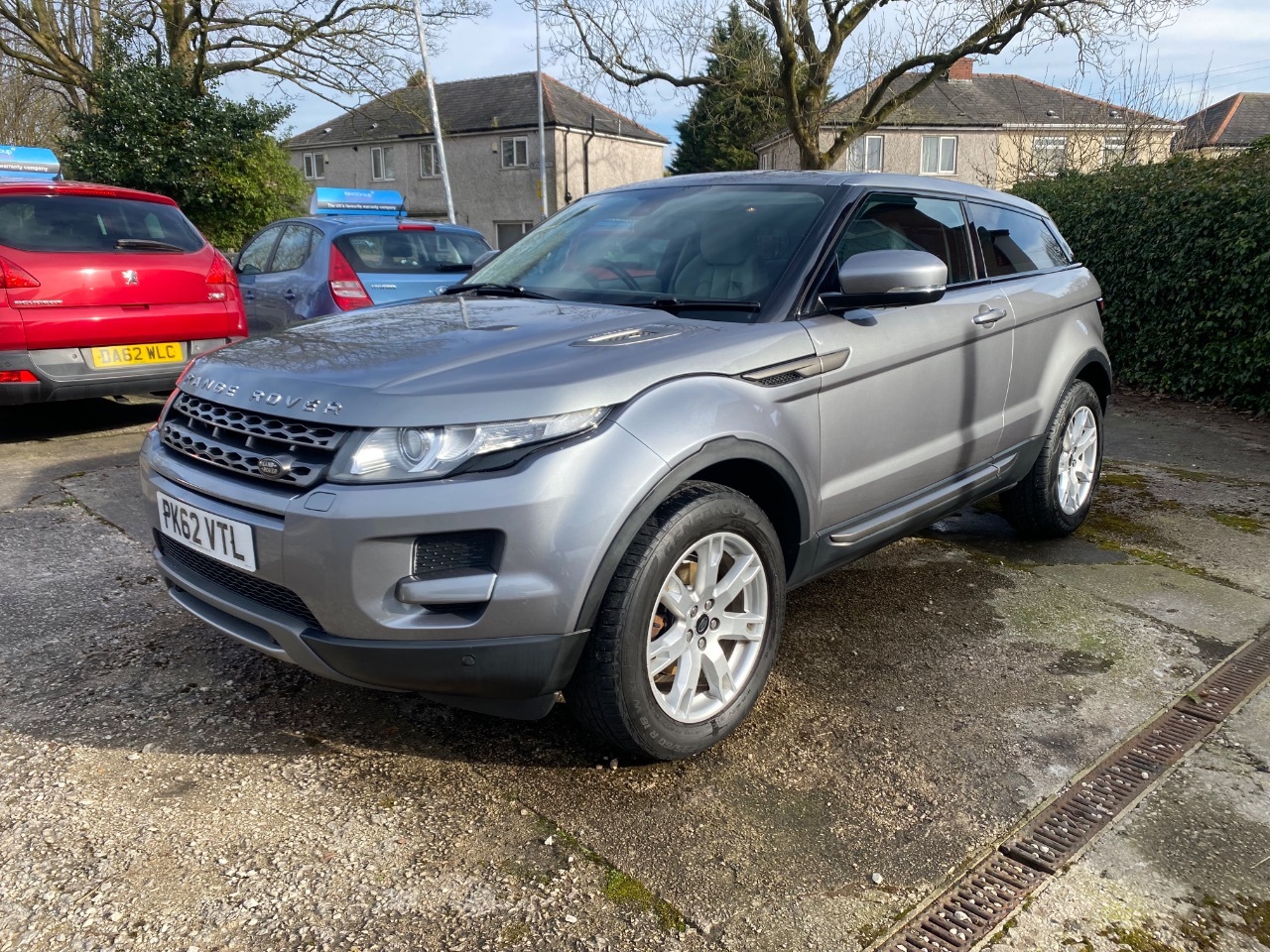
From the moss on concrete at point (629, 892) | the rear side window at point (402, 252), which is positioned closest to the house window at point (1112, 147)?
the rear side window at point (402, 252)

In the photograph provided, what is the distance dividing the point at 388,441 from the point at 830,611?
2.19 meters

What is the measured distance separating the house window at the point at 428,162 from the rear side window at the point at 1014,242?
43.2 metres

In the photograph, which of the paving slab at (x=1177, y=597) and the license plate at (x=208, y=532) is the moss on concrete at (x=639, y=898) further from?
the paving slab at (x=1177, y=597)

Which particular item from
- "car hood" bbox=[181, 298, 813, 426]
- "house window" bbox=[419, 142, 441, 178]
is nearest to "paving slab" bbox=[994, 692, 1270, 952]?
"car hood" bbox=[181, 298, 813, 426]

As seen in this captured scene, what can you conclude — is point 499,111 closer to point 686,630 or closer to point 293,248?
point 293,248

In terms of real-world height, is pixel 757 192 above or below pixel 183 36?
below

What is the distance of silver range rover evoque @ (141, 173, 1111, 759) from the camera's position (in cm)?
227

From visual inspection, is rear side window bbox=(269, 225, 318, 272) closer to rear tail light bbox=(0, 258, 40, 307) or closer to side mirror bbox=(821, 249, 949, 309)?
rear tail light bbox=(0, 258, 40, 307)

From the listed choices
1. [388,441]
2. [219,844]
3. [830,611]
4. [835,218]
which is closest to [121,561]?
[219,844]

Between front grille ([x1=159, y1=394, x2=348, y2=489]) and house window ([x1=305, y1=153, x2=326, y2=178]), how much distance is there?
51482 millimetres

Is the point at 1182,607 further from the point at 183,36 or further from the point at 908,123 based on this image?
the point at 908,123

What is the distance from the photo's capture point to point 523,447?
230cm

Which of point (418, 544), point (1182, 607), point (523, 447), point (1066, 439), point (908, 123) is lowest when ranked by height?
point (1182, 607)

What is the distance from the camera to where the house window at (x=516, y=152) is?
42.9 m
